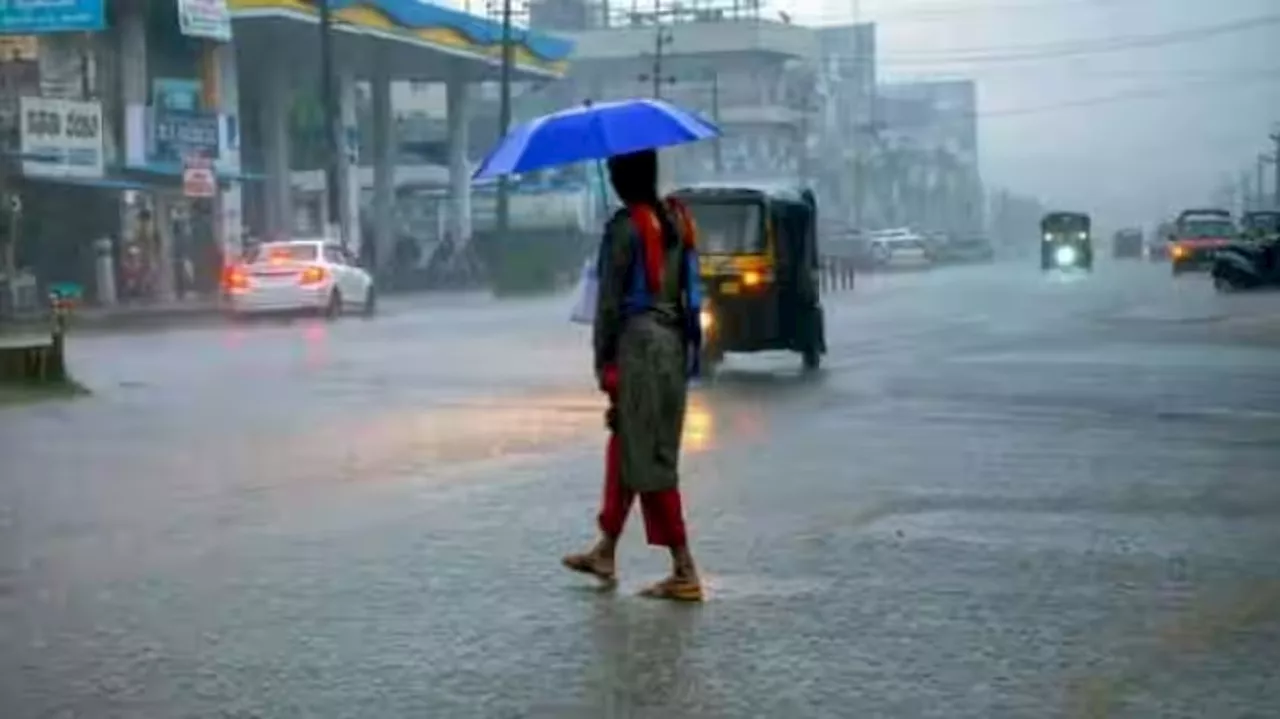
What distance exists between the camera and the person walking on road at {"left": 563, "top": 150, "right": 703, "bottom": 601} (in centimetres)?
816

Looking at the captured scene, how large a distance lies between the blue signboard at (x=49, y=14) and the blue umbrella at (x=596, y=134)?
107 feet

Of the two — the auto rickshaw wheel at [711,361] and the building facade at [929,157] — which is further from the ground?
the building facade at [929,157]

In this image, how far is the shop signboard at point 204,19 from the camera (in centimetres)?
4778

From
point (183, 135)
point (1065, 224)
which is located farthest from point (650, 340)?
point (1065, 224)

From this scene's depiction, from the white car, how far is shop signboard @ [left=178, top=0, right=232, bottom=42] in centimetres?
1227

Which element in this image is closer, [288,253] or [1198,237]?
[288,253]

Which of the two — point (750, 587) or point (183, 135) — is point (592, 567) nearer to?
point (750, 587)

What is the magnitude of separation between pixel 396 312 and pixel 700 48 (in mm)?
76786

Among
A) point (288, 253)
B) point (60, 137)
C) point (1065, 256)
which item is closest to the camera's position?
point (288, 253)

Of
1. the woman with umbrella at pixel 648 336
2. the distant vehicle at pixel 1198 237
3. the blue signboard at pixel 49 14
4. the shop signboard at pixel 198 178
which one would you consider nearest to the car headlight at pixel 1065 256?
the distant vehicle at pixel 1198 237

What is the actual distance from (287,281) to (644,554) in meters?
27.8

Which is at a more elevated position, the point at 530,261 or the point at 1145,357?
the point at 530,261

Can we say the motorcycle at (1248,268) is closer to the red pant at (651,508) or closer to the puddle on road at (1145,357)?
the puddle on road at (1145,357)

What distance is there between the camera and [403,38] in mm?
61344
